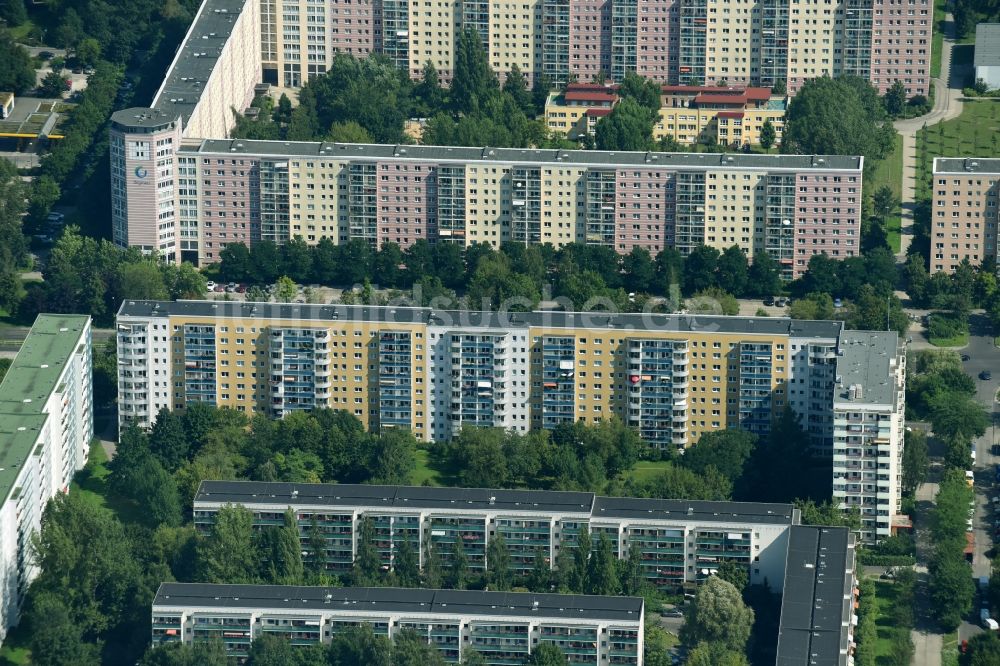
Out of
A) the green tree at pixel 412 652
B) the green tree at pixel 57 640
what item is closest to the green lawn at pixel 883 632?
the green tree at pixel 412 652

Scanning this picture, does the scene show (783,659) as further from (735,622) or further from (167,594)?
(167,594)

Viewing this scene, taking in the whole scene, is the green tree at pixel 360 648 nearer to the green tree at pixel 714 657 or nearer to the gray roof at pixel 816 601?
the green tree at pixel 714 657

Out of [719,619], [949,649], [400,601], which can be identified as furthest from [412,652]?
[949,649]

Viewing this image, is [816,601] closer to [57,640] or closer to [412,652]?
[412,652]

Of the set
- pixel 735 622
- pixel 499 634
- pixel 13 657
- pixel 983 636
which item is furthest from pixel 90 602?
pixel 983 636

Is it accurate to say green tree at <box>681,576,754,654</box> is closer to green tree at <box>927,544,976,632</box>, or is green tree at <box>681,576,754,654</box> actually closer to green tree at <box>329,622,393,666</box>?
green tree at <box>927,544,976,632</box>

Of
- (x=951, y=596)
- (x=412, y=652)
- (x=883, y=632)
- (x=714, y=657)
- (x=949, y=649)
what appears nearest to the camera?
(x=412, y=652)

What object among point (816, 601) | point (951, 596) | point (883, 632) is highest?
point (816, 601)
